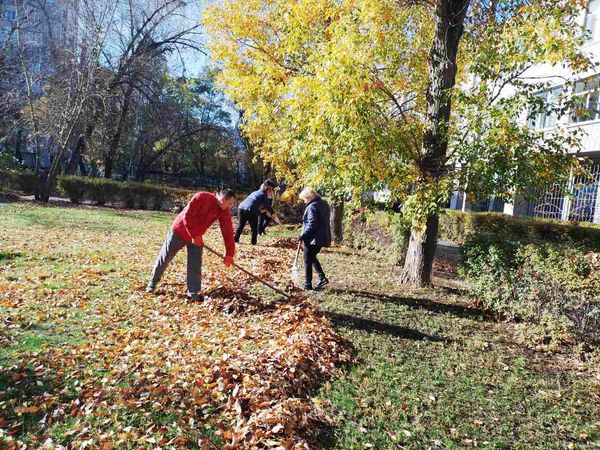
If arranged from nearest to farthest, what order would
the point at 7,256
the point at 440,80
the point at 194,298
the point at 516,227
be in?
the point at 194,298 < the point at 440,80 < the point at 7,256 < the point at 516,227

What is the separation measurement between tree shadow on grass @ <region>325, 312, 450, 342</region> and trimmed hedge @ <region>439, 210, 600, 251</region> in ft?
22.8

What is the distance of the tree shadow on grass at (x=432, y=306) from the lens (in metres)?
6.24

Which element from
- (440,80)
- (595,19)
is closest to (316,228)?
(440,80)

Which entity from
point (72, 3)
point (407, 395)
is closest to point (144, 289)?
point (407, 395)

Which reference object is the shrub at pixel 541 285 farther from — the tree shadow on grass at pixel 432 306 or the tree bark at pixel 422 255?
the tree bark at pixel 422 255

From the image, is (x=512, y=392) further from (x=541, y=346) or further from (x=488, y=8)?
(x=488, y=8)

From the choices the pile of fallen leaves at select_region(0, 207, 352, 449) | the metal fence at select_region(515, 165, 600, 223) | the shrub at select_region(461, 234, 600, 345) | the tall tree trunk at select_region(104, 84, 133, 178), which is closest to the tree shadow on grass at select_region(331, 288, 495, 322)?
the shrub at select_region(461, 234, 600, 345)

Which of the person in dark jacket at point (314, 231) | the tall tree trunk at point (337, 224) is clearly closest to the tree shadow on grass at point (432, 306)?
the person in dark jacket at point (314, 231)

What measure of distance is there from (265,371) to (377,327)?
6.62ft

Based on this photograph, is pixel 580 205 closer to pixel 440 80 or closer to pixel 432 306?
pixel 440 80

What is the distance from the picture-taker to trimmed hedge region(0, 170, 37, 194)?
21.6 metres

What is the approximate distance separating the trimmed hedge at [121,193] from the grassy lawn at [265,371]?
15269mm

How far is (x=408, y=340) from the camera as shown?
203 inches

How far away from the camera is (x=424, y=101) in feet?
26.5
